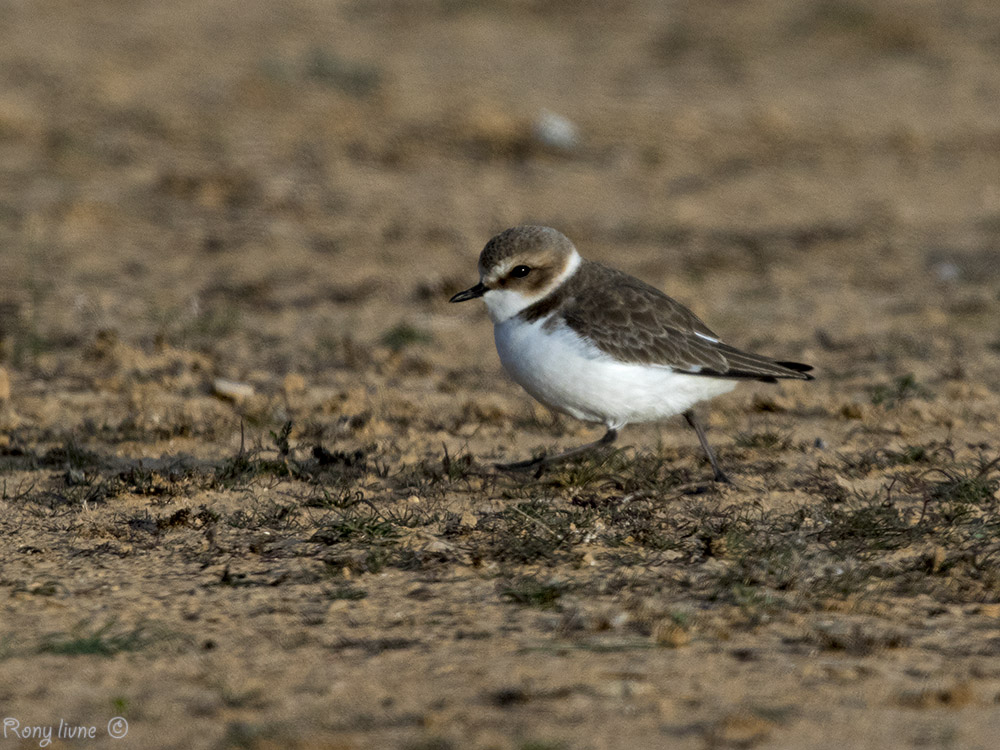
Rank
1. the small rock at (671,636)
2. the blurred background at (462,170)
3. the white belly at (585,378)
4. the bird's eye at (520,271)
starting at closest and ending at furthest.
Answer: the small rock at (671,636) → the white belly at (585,378) → the bird's eye at (520,271) → the blurred background at (462,170)

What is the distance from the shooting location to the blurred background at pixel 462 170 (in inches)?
354

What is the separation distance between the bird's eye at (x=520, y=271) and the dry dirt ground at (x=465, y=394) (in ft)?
2.90

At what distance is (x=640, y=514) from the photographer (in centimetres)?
554

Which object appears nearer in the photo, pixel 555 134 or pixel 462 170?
pixel 462 170

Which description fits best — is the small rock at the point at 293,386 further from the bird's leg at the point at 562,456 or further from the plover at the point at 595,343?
the bird's leg at the point at 562,456

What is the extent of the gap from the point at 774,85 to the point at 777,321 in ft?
23.1

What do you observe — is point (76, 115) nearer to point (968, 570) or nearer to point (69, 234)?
point (69, 234)

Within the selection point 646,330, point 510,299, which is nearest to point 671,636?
point 646,330

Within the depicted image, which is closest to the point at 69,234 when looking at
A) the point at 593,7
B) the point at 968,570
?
the point at 968,570

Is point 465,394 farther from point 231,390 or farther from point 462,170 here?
point 462,170

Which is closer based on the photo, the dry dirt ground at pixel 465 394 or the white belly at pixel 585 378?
the dry dirt ground at pixel 465 394

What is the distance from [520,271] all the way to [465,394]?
174 cm

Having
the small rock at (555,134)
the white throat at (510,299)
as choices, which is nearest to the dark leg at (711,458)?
the white throat at (510,299)

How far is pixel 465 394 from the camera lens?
766cm
